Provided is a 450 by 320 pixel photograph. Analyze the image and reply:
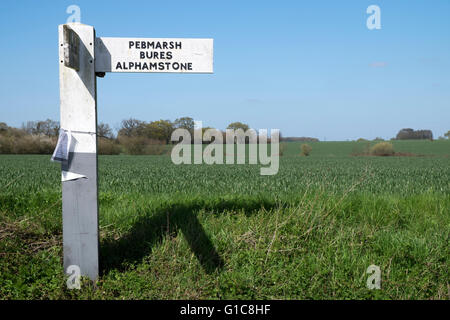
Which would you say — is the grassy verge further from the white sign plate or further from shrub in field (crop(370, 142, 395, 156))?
shrub in field (crop(370, 142, 395, 156))

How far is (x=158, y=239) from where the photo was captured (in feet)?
Result: 14.4

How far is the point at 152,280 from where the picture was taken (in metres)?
3.71

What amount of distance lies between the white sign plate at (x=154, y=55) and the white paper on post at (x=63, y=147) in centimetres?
82

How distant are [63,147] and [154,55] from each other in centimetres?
146

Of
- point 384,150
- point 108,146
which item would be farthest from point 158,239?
point 384,150

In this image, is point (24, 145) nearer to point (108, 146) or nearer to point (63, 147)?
point (108, 146)

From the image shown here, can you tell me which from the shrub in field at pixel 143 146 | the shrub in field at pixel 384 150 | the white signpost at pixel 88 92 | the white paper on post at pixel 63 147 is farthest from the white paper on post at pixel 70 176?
the shrub in field at pixel 384 150

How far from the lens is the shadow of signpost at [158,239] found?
402 cm

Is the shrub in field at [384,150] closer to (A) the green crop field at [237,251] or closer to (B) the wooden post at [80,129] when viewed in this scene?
(A) the green crop field at [237,251]

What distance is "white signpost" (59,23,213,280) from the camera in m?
3.59

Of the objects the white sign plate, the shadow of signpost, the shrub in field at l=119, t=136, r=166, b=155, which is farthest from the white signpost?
the shrub in field at l=119, t=136, r=166, b=155
